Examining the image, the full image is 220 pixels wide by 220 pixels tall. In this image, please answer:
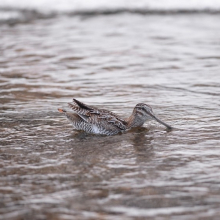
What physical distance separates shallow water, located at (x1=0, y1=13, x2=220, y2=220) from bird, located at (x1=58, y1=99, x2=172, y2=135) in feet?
0.46

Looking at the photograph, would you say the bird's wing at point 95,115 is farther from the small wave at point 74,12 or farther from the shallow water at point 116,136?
the small wave at point 74,12

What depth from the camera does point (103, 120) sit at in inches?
340

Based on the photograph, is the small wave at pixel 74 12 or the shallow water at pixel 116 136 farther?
the small wave at pixel 74 12

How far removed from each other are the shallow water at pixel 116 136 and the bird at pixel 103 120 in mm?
139

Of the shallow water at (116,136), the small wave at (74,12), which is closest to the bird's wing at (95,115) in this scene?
the shallow water at (116,136)

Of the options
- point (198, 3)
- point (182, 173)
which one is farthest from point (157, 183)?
point (198, 3)

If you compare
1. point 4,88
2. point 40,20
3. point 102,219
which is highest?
point 40,20

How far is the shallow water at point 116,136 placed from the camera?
6.00 meters

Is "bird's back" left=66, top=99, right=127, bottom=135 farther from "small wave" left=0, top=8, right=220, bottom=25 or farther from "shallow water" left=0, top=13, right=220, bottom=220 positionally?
"small wave" left=0, top=8, right=220, bottom=25

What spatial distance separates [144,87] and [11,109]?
2793mm

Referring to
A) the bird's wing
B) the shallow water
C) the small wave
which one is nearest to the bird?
the bird's wing

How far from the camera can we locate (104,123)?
8.59 metres

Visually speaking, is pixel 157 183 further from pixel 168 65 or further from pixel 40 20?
pixel 40 20

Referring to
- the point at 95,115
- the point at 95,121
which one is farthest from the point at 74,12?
the point at 95,121
